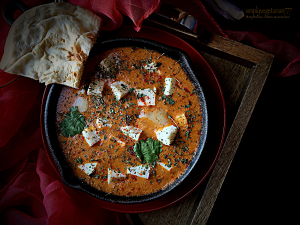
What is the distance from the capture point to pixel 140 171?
6.11 feet

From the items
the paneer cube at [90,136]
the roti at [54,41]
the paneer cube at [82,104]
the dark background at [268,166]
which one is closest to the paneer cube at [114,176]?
the paneer cube at [90,136]

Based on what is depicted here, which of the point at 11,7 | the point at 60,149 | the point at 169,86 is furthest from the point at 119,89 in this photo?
the point at 11,7

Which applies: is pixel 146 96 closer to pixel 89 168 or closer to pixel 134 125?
pixel 134 125

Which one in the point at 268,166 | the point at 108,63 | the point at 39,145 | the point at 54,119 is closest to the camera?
the point at 108,63

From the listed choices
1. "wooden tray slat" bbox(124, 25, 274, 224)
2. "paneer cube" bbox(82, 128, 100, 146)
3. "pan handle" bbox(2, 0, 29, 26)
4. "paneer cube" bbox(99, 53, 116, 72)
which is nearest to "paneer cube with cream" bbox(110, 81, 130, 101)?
"paneer cube" bbox(99, 53, 116, 72)

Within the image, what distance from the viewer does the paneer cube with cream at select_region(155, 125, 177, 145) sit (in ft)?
5.83

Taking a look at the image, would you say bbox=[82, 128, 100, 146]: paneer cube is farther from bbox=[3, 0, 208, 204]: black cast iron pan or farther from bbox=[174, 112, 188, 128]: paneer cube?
bbox=[174, 112, 188, 128]: paneer cube

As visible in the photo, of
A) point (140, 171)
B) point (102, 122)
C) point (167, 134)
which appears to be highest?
point (167, 134)

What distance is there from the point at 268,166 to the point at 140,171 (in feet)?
5.51

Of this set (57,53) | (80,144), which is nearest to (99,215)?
(80,144)

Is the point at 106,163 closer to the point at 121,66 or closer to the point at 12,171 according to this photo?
the point at 121,66

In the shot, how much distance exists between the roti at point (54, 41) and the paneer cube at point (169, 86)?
29.7 inches

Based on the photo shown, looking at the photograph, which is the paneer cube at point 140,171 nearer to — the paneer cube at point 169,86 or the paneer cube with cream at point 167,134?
the paneer cube with cream at point 167,134

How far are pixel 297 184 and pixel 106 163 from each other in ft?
7.69
